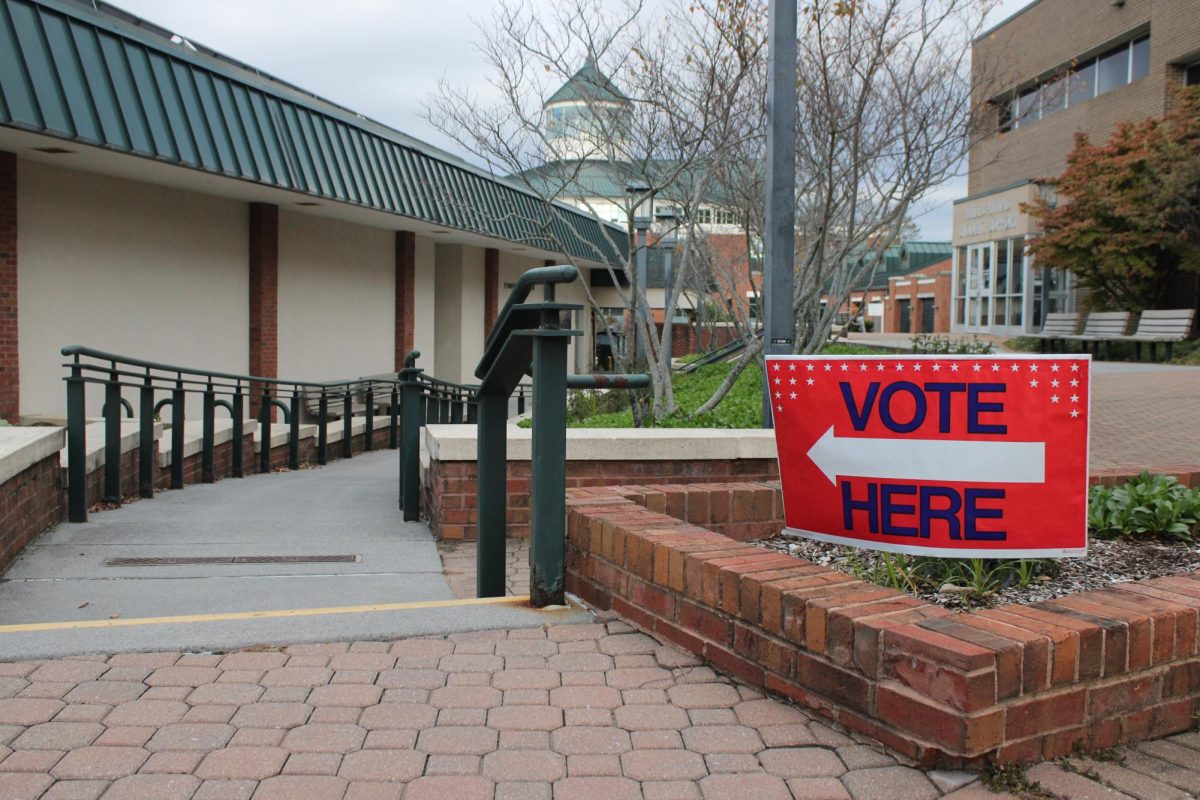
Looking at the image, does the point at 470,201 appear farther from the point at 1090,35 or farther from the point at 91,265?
the point at 1090,35

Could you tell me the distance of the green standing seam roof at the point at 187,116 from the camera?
1063cm

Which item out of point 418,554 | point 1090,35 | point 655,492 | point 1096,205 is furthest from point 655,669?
point 1090,35

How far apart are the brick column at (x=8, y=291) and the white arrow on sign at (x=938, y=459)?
11650 mm

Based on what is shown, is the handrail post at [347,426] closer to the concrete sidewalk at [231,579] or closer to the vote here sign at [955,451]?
the concrete sidewalk at [231,579]

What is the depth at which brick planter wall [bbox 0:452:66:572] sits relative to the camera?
5.80m

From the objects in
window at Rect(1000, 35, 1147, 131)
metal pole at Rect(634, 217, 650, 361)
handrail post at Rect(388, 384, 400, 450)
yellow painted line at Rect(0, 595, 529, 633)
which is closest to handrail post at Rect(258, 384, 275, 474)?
metal pole at Rect(634, 217, 650, 361)

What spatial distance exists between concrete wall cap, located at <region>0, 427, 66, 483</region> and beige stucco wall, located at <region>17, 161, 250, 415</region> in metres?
6.80

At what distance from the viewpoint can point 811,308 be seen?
11492 millimetres

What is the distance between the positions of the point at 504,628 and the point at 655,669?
66cm

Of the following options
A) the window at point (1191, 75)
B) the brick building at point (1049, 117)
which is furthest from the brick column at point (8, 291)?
the window at point (1191, 75)

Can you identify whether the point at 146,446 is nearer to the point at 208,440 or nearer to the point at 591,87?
the point at 208,440

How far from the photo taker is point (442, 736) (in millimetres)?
2809

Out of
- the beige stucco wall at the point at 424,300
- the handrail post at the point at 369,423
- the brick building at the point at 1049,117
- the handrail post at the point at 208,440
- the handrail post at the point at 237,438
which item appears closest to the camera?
the handrail post at the point at 208,440

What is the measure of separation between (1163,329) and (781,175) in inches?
713
